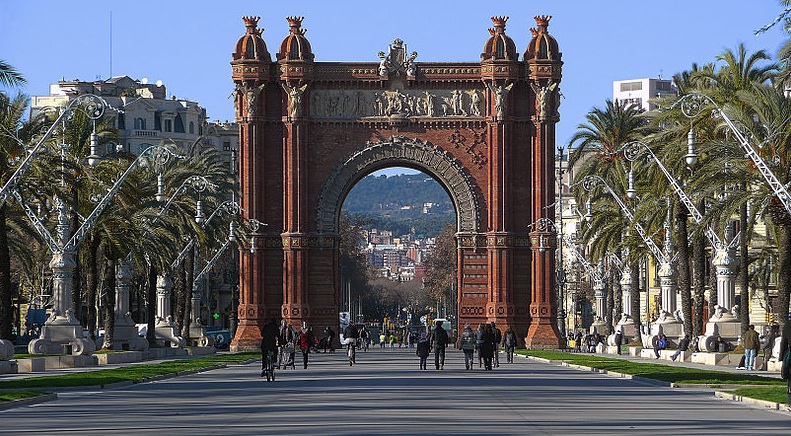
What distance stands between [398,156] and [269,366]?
150 ft

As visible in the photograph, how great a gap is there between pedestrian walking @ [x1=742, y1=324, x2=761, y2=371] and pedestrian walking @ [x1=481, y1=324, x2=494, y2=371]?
28.2 ft

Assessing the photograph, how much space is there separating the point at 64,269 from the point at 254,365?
8.57 meters

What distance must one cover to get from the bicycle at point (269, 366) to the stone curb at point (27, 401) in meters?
9.16

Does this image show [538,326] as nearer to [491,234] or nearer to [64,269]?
[491,234]

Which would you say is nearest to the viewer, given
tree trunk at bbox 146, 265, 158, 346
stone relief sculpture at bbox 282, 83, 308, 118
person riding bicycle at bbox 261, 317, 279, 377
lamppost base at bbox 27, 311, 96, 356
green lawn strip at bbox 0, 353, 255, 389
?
green lawn strip at bbox 0, 353, 255, 389

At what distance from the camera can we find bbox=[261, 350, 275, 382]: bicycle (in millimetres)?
44094

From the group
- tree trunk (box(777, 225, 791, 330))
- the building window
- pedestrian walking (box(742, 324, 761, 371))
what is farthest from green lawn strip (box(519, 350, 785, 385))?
the building window

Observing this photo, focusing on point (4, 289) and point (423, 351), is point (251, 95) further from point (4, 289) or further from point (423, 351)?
point (4, 289)

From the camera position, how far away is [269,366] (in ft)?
145

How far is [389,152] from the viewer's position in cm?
8906

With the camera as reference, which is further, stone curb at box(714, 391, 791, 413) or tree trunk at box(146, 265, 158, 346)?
tree trunk at box(146, 265, 158, 346)

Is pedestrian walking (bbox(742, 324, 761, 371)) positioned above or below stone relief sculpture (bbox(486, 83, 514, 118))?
below

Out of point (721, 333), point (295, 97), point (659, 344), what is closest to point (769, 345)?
point (721, 333)

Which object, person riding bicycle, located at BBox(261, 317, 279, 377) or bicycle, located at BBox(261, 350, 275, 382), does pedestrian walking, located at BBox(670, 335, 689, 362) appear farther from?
bicycle, located at BBox(261, 350, 275, 382)
